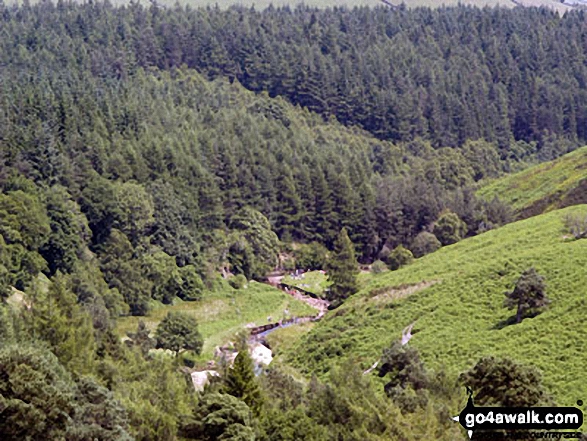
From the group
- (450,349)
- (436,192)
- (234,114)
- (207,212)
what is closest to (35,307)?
(450,349)

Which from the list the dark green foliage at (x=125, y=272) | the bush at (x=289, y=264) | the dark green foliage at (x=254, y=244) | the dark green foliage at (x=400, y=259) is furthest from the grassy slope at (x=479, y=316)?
the bush at (x=289, y=264)

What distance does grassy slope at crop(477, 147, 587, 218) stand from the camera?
140 metres

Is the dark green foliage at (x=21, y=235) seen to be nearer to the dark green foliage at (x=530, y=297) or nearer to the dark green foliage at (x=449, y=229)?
the dark green foliage at (x=530, y=297)

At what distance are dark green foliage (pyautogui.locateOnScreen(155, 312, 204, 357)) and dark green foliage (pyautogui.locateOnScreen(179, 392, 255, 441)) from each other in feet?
184

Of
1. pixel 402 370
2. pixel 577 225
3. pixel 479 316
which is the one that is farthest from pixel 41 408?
pixel 577 225

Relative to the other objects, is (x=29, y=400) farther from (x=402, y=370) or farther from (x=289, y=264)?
(x=289, y=264)

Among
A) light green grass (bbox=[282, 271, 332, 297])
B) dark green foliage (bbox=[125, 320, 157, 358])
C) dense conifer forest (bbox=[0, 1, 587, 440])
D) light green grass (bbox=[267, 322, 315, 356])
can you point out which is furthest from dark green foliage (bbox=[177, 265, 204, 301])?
dark green foliage (bbox=[125, 320, 157, 358])

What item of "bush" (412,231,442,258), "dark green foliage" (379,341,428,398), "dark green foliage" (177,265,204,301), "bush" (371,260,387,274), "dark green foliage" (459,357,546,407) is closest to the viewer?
"dark green foliage" (459,357,546,407)

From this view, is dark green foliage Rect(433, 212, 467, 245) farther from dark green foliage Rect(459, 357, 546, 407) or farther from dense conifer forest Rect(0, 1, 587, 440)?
dark green foliage Rect(459, 357, 546, 407)

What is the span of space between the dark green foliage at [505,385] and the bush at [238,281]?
296 feet

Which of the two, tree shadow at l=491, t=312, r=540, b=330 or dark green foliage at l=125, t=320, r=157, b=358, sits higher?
tree shadow at l=491, t=312, r=540, b=330

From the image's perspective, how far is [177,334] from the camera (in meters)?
103

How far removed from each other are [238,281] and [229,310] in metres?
10.8

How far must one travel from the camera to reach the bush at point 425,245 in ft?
480
